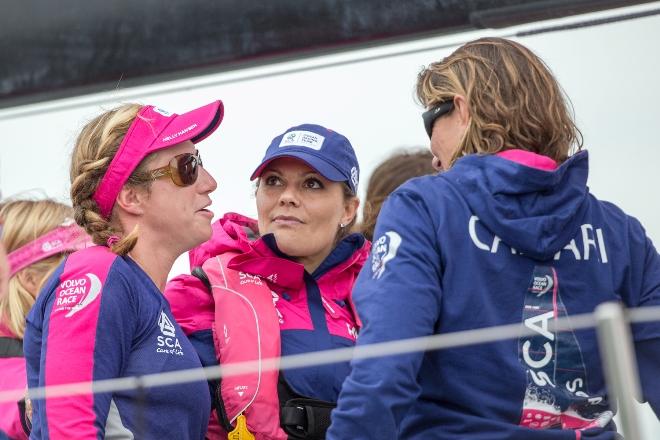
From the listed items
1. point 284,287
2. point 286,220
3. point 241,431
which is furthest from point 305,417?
point 286,220

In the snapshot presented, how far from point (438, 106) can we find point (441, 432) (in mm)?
522

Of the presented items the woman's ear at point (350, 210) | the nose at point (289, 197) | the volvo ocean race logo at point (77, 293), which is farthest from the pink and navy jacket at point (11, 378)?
the woman's ear at point (350, 210)

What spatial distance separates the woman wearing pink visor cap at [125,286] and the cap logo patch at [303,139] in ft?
0.69

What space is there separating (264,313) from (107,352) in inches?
17.8

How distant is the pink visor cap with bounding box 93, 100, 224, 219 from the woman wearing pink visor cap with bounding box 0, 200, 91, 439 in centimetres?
45

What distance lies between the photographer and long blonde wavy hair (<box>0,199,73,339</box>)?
253cm

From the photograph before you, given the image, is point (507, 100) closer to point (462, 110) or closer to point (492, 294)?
point (462, 110)

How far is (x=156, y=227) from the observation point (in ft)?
6.72

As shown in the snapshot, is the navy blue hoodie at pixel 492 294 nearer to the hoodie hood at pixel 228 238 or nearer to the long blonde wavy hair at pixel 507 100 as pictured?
the long blonde wavy hair at pixel 507 100

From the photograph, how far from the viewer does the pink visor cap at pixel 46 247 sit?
257 centimetres

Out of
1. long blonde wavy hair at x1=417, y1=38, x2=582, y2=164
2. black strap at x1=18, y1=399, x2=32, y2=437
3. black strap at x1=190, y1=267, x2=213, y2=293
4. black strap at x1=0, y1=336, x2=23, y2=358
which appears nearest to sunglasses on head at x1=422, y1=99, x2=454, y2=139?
long blonde wavy hair at x1=417, y1=38, x2=582, y2=164

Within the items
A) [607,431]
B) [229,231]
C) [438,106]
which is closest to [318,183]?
[229,231]

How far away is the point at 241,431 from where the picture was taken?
205 centimetres

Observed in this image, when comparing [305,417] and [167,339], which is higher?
[167,339]
